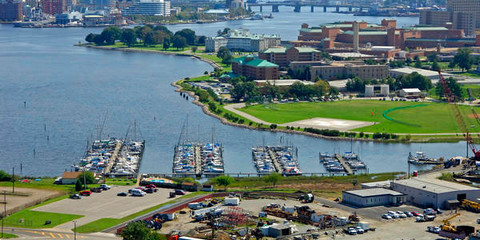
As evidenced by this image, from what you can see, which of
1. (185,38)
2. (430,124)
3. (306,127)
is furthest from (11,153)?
(185,38)

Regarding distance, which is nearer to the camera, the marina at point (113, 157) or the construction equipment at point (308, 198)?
the construction equipment at point (308, 198)

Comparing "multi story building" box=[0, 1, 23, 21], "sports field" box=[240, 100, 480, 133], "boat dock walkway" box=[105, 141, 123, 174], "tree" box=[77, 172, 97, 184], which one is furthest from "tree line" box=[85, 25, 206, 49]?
"tree" box=[77, 172, 97, 184]

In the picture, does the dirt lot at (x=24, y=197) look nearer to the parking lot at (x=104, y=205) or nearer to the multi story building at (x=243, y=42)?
the parking lot at (x=104, y=205)

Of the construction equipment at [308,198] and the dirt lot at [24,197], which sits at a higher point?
the construction equipment at [308,198]

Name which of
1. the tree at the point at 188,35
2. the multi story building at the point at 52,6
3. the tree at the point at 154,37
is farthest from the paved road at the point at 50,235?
the multi story building at the point at 52,6

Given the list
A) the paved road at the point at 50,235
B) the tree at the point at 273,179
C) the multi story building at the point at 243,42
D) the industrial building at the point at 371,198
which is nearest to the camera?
the paved road at the point at 50,235

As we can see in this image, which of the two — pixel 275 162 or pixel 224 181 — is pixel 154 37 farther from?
pixel 224 181

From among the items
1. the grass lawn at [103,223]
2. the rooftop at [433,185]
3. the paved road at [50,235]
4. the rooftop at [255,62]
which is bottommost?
the paved road at [50,235]
